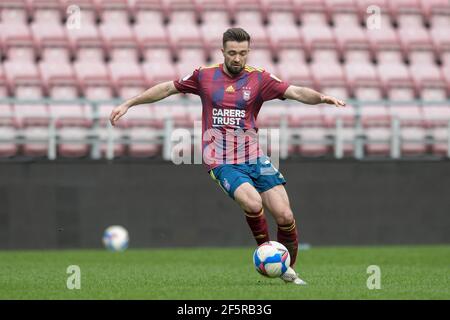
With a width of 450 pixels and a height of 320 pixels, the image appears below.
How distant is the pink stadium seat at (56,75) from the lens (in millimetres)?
18094

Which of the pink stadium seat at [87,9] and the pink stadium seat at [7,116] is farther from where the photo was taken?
the pink stadium seat at [87,9]

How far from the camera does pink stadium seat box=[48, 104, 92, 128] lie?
1712cm

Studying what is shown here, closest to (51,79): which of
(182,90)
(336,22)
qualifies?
(336,22)

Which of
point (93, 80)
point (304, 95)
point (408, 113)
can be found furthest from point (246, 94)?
point (408, 113)

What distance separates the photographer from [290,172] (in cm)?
1689

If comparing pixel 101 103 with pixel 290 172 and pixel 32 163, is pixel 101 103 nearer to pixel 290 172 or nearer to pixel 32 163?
pixel 32 163

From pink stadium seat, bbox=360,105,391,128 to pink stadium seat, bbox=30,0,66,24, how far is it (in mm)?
5273

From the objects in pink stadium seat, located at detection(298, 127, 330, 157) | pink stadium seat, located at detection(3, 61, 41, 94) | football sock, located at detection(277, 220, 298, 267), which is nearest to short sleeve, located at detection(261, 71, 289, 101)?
football sock, located at detection(277, 220, 298, 267)

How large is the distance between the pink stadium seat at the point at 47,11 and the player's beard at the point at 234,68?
384 inches

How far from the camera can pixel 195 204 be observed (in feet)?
54.6

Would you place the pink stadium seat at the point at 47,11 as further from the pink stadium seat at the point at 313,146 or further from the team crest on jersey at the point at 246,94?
the team crest on jersey at the point at 246,94

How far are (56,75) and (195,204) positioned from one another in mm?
3301

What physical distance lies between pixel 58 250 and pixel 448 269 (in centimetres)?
608

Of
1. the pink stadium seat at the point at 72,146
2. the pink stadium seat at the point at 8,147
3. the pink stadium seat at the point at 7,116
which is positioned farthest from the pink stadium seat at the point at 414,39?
the pink stadium seat at the point at 8,147
